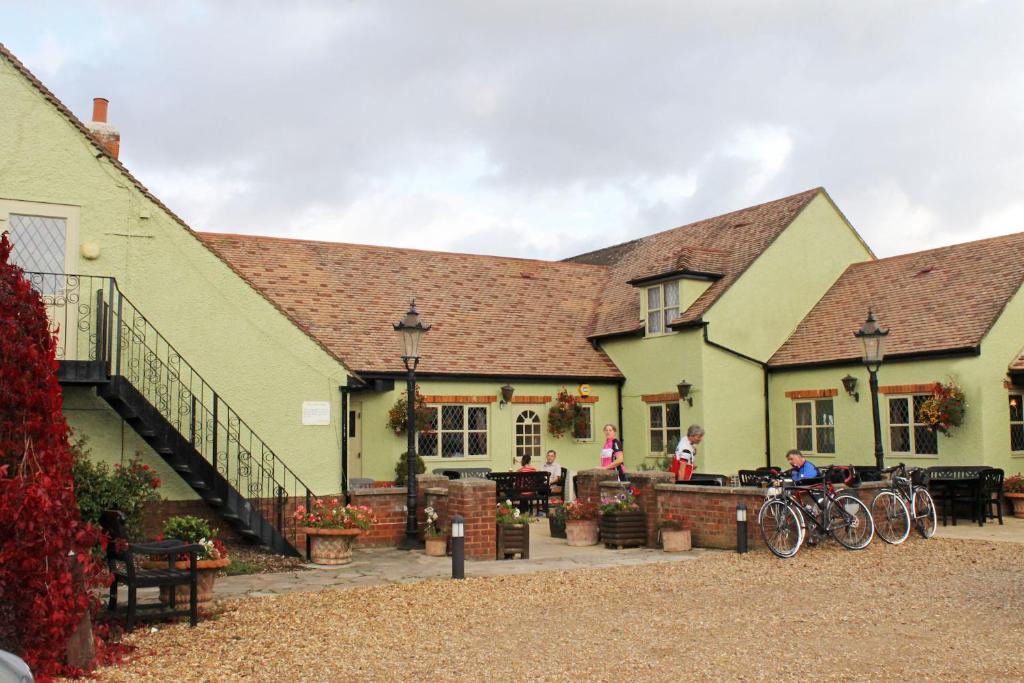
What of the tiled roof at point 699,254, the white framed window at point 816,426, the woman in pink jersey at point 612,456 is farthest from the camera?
the tiled roof at point 699,254

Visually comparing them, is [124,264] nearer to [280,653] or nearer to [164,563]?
[164,563]

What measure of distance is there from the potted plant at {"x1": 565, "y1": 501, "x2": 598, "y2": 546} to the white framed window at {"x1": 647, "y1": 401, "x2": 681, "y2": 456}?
289 inches

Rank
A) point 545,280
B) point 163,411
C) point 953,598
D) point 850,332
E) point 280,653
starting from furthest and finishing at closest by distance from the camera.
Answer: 1. point 545,280
2. point 850,332
3. point 163,411
4. point 953,598
5. point 280,653

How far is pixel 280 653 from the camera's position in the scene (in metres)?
7.62

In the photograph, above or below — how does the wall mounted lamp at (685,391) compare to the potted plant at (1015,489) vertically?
above

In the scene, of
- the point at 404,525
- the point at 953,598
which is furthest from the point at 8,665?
the point at 404,525

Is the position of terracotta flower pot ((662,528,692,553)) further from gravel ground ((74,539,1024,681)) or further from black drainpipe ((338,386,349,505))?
black drainpipe ((338,386,349,505))

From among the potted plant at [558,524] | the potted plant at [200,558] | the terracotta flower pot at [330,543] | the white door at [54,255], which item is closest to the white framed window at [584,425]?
the potted plant at [558,524]

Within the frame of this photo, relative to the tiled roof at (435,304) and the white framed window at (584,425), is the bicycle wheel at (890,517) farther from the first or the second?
the tiled roof at (435,304)

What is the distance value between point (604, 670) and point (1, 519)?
4.38 metres

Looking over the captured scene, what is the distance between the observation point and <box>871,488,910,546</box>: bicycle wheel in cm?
1388

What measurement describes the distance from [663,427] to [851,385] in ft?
14.0

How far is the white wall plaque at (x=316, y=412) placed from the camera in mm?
14466

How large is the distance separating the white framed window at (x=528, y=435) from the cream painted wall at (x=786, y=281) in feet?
14.4
